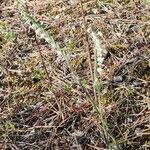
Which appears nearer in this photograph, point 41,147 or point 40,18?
point 41,147

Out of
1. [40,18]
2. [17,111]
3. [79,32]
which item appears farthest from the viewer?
[40,18]

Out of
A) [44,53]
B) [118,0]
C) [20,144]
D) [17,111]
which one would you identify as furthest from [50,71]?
[118,0]

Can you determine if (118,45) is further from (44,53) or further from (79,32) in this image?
(44,53)

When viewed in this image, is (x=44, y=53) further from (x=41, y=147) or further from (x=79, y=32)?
(x=41, y=147)

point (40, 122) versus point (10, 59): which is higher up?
point (10, 59)

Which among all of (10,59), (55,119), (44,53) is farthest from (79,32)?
(55,119)

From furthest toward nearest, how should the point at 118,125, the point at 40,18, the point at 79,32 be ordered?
1. the point at 40,18
2. the point at 79,32
3. the point at 118,125

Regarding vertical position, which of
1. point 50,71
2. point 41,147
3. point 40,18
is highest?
point 40,18
